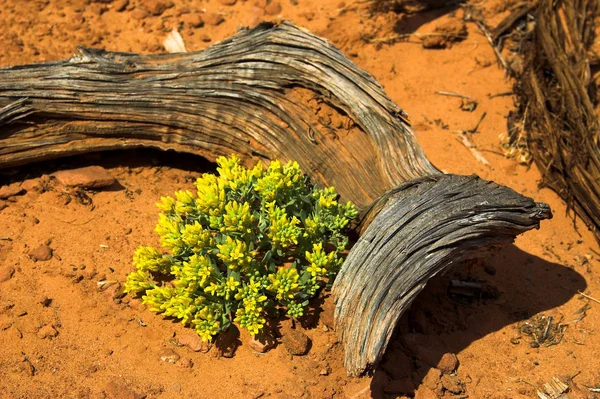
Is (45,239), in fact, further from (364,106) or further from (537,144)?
(537,144)

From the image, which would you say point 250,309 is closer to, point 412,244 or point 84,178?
point 412,244

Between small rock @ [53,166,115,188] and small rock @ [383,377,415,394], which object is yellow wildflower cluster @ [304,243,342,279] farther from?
small rock @ [53,166,115,188]

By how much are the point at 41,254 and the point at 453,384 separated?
9.80ft

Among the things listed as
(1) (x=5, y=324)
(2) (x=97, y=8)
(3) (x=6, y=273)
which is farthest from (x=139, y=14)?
(1) (x=5, y=324)

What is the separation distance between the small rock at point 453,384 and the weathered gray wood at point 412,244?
2.06 ft

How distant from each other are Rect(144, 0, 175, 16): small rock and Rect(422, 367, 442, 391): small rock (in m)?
4.93

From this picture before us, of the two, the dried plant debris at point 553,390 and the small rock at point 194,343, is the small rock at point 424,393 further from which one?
the small rock at point 194,343

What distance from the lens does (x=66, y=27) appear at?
7.15 m

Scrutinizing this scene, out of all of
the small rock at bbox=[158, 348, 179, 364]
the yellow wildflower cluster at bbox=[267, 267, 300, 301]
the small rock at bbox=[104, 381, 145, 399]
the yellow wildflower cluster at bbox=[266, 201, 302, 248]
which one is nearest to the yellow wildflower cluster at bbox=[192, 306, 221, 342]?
the small rock at bbox=[158, 348, 179, 364]

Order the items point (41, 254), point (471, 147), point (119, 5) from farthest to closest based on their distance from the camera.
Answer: point (119, 5), point (471, 147), point (41, 254)

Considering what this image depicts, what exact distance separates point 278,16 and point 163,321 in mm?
4017

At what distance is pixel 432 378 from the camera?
4.51 meters

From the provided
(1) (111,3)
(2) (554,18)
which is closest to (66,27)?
(1) (111,3)

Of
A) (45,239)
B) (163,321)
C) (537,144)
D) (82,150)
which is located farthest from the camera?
(537,144)
